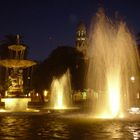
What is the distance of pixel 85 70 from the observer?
7156 centimetres

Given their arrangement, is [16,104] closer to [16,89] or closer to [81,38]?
[16,89]

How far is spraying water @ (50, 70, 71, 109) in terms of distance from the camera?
60838mm

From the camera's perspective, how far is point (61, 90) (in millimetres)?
63469

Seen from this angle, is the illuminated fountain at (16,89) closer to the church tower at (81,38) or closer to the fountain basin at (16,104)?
the fountain basin at (16,104)

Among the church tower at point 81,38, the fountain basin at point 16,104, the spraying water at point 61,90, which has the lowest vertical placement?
the fountain basin at point 16,104

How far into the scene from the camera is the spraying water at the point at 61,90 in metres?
60.8

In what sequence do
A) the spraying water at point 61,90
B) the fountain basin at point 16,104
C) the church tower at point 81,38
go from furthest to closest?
the church tower at point 81,38 < the spraying water at point 61,90 < the fountain basin at point 16,104

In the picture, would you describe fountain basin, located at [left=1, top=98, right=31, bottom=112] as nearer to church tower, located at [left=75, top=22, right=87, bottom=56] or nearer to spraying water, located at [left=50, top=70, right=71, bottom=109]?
spraying water, located at [left=50, top=70, right=71, bottom=109]

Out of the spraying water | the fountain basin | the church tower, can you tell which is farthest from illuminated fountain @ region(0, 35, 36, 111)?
the church tower

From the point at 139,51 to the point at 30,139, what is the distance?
54607mm

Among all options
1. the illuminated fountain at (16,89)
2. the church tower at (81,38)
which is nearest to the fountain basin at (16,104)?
the illuminated fountain at (16,89)

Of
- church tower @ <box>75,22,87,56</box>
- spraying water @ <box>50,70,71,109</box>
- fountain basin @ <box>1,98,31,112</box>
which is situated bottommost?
fountain basin @ <box>1,98,31,112</box>

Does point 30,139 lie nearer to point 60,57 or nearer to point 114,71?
point 114,71

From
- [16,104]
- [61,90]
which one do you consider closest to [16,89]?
[16,104]
